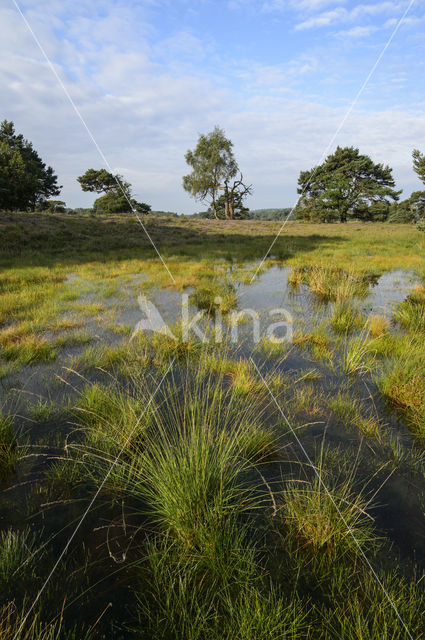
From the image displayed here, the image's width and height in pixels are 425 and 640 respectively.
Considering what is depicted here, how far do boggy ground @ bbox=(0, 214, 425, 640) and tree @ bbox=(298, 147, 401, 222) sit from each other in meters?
52.1

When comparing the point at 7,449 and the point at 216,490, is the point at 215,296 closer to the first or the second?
the point at 7,449

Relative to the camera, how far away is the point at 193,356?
199 inches

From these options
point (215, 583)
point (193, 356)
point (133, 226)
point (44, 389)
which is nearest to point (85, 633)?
point (215, 583)

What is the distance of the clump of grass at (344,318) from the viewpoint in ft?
20.1

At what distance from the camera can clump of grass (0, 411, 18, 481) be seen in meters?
2.62

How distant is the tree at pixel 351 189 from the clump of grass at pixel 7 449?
182ft

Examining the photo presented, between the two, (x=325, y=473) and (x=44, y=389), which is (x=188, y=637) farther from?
(x=44, y=389)

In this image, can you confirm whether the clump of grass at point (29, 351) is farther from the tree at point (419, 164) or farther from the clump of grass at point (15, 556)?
the tree at point (419, 164)

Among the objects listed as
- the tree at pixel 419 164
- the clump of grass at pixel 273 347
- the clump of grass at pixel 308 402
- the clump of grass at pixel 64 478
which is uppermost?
the tree at pixel 419 164

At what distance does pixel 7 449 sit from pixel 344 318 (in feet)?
19.7

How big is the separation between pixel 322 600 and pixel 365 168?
62.3 metres

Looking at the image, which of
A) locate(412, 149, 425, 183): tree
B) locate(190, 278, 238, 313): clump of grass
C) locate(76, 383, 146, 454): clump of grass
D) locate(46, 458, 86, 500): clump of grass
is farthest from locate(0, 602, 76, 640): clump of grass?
locate(412, 149, 425, 183): tree

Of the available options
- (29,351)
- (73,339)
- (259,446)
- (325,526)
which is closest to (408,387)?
(259,446)

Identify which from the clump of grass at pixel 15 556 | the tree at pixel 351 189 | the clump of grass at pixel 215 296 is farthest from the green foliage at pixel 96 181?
the clump of grass at pixel 15 556
